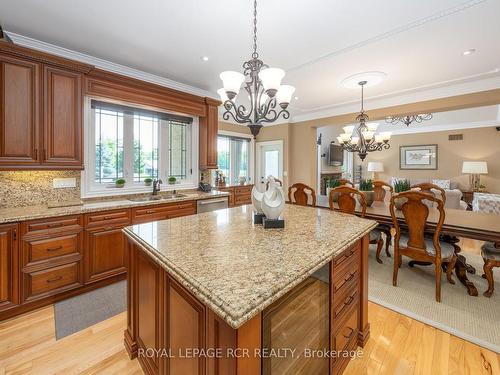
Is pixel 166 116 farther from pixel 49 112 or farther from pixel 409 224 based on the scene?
pixel 409 224

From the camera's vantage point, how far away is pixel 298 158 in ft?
18.7

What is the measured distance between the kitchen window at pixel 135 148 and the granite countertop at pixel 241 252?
6.59 feet

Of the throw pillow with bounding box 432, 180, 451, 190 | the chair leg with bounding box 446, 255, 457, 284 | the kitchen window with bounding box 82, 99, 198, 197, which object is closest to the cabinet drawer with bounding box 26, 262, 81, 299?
the kitchen window with bounding box 82, 99, 198, 197

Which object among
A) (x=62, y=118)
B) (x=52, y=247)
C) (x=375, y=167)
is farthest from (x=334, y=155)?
(x=52, y=247)

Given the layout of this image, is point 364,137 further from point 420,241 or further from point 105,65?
point 105,65

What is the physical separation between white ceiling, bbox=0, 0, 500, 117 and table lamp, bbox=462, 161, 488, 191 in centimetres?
456

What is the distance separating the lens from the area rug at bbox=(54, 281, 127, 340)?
6.68 feet

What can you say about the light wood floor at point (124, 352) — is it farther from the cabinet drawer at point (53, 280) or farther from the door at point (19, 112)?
the door at point (19, 112)

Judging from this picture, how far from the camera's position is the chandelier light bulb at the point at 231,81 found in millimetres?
1808

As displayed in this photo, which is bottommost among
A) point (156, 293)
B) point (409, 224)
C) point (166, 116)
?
point (156, 293)

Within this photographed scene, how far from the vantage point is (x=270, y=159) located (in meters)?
6.25

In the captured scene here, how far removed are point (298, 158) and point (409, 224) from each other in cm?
341

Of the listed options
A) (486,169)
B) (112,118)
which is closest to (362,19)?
(112,118)

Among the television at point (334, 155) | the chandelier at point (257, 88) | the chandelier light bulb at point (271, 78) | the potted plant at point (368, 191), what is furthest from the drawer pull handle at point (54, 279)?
the television at point (334, 155)
